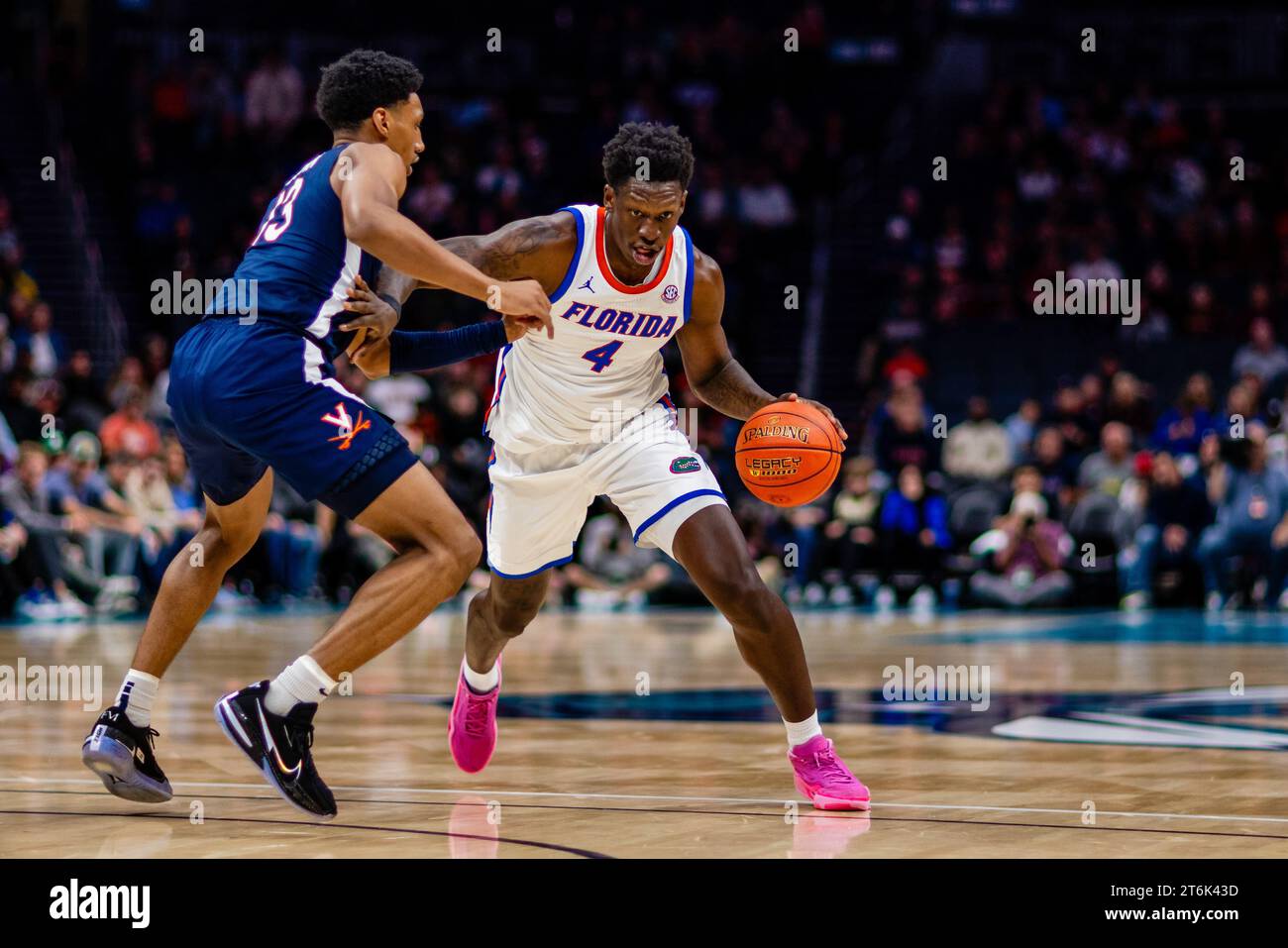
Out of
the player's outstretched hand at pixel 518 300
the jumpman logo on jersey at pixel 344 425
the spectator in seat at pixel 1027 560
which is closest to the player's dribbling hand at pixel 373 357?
the jumpman logo on jersey at pixel 344 425

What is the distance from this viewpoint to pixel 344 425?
4621 mm

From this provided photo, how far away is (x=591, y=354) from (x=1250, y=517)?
954 cm

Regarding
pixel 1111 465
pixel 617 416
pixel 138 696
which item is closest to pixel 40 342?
pixel 1111 465

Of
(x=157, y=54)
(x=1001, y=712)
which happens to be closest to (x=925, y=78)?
(x=157, y=54)

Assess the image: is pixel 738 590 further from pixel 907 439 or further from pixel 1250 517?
pixel 907 439

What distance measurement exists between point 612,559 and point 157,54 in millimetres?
9661

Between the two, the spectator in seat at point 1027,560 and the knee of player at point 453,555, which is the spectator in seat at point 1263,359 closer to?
the spectator in seat at point 1027,560

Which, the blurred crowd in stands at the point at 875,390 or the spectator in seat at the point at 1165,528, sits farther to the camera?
the spectator in seat at the point at 1165,528

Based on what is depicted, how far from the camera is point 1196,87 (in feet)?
68.1

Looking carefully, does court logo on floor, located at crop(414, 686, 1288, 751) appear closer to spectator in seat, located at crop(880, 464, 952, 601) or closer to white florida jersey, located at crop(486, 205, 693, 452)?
white florida jersey, located at crop(486, 205, 693, 452)

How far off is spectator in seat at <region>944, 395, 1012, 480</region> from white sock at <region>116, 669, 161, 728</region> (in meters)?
11.2

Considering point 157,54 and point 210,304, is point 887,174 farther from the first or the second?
point 210,304

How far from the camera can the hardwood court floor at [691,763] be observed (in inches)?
170
